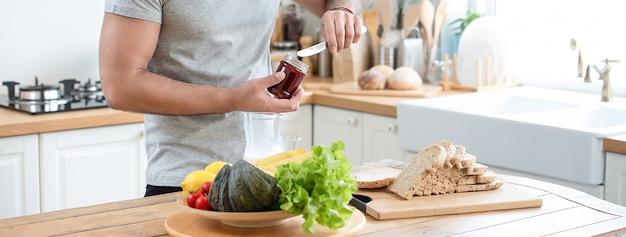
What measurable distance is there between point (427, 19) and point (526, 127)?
1108mm

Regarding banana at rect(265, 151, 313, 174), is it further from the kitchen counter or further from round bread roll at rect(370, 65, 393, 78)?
round bread roll at rect(370, 65, 393, 78)

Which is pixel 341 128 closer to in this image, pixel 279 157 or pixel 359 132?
pixel 359 132

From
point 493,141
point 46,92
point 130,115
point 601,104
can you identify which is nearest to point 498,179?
point 493,141

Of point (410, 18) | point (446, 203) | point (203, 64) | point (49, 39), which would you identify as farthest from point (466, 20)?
point (446, 203)

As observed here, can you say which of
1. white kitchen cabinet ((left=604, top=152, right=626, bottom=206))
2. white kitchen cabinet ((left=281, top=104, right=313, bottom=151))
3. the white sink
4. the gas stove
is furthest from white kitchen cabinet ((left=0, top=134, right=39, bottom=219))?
white kitchen cabinet ((left=604, top=152, right=626, bottom=206))

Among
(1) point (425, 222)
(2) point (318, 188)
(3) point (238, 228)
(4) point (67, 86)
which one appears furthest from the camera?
(4) point (67, 86)

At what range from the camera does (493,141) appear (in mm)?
2834

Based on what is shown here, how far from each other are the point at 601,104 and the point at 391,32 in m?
1.03

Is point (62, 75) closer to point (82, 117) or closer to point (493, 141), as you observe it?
point (82, 117)

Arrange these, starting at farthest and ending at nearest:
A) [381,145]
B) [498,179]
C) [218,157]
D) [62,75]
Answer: [62,75] → [381,145] → [218,157] → [498,179]

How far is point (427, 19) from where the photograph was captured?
3.73 metres

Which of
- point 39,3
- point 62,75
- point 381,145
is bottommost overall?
point 381,145

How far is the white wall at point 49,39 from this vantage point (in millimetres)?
3438

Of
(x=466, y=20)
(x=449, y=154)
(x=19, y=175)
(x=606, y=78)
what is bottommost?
(x=19, y=175)
